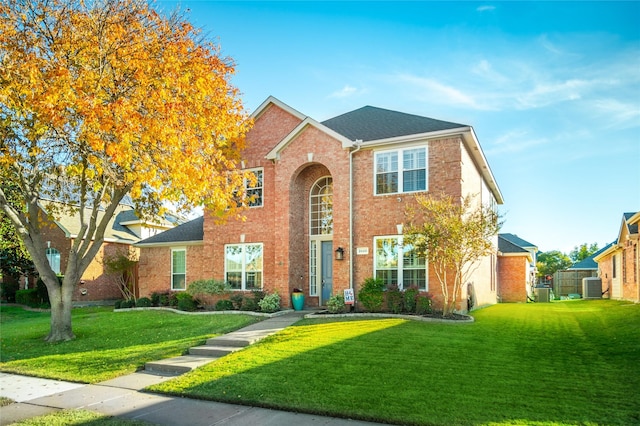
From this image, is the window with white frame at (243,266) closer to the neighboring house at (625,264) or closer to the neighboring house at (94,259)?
the neighboring house at (94,259)

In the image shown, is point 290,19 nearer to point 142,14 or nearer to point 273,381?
point 142,14

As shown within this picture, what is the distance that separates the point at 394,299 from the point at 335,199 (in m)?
4.31

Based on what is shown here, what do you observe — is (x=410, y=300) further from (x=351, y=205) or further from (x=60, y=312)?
(x=60, y=312)

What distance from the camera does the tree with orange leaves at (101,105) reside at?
11.0 meters

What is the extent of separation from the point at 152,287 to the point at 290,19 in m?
15.5

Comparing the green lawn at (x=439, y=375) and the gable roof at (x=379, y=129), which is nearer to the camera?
the green lawn at (x=439, y=375)

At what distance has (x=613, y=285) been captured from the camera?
25.9 metres

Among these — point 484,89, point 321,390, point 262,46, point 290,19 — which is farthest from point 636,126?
point 321,390

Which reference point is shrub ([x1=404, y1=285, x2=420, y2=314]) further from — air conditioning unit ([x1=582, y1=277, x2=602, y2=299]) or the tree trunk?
air conditioning unit ([x1=582, y1=277, x2=602, y2=299])

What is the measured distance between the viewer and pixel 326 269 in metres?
18.3

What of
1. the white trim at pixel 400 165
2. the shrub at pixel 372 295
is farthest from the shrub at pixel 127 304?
the white trim at pixel 400 165

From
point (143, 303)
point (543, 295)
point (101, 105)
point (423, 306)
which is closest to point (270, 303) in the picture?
point (423, 306)

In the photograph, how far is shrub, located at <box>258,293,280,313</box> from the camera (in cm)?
1686

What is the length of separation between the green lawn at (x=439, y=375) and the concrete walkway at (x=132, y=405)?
0.90ft
